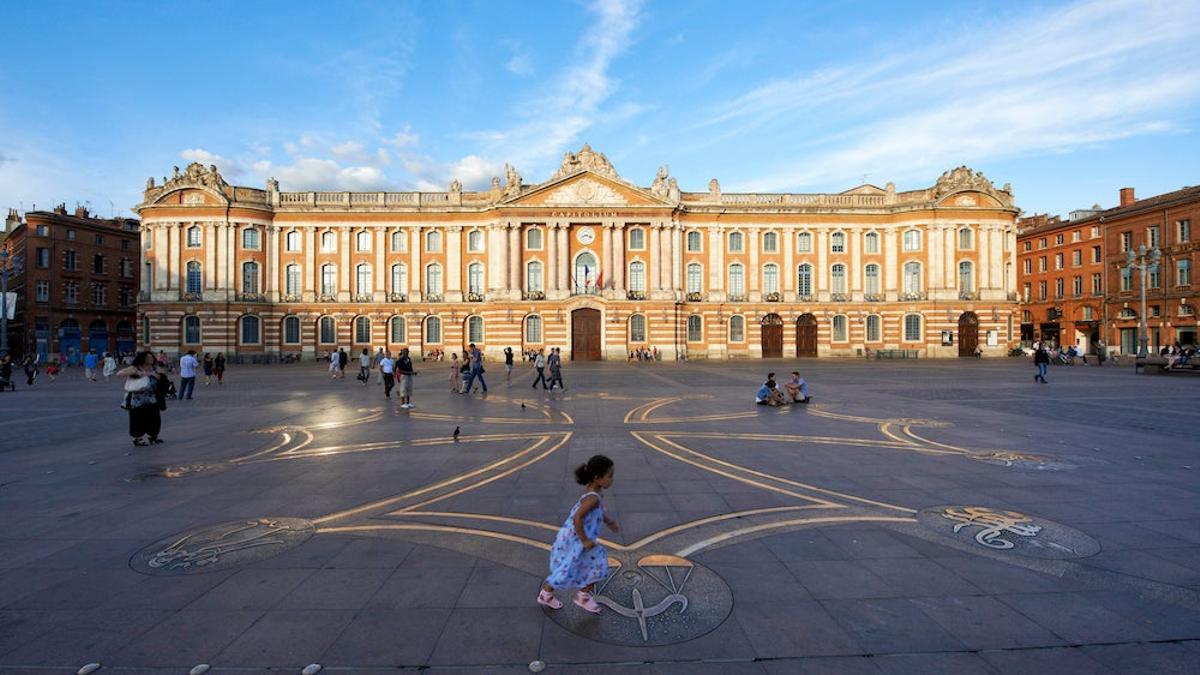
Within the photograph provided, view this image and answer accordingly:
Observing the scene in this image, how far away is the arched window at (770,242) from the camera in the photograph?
5200cm

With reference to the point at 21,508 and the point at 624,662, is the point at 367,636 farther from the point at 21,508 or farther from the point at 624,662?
the point at 21,508

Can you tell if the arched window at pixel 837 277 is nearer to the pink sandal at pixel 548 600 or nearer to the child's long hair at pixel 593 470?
the child's long hair at pixel 593 470

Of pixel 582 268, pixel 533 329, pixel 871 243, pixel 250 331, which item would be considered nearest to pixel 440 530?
pixel 533 329

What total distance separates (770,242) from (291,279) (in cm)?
4378

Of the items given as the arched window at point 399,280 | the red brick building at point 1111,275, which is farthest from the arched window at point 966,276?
the arched window at point 399,280

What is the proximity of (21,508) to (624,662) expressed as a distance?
821 cm

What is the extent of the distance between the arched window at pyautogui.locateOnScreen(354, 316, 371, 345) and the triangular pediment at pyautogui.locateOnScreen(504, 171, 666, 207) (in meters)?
16.7

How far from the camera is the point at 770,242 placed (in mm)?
Answer: 52125

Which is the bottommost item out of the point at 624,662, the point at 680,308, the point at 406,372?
the point at 624,662

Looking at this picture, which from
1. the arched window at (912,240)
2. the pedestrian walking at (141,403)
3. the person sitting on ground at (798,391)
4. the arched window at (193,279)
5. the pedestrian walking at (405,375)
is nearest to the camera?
the pedestrian walking at (141,403)

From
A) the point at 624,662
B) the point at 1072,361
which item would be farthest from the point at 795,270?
the point at 624,662

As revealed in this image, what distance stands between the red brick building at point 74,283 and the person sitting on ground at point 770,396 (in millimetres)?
59575

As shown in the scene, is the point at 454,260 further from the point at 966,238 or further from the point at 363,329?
the point at 966,238

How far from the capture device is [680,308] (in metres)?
50.4
